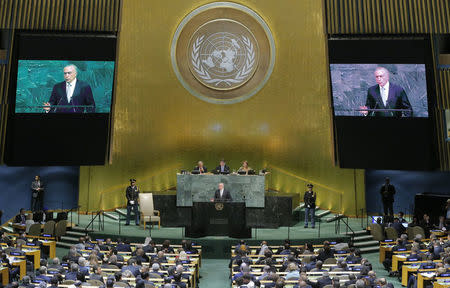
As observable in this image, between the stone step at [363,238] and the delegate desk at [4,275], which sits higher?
the stone step at [363,238]

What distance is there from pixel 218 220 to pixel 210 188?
1.40m

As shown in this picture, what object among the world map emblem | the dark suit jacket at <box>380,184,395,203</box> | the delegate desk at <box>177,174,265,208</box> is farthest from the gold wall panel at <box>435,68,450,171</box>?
the world map emblem

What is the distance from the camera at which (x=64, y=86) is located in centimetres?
1952

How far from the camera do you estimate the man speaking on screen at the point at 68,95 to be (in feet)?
63.8

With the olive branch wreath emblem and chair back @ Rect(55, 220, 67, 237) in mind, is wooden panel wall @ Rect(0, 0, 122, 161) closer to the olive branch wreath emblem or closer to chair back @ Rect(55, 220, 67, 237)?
the olive branch wreath emblem

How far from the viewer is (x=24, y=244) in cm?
1534

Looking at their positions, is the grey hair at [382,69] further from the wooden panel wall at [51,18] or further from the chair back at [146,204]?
the wooden panel wall at [51,18]

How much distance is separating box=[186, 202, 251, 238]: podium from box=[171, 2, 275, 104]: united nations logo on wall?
574cm

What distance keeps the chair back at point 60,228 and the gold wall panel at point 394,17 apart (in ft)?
34.0

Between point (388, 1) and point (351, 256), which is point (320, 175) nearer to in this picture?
point (388, 1)

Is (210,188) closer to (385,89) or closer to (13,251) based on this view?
(385,89)

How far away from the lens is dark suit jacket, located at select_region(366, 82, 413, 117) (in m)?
19.2

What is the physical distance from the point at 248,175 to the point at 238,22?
626 cm

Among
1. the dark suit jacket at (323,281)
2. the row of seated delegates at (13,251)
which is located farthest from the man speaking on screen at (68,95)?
the dark suit jacket at (323,281)
